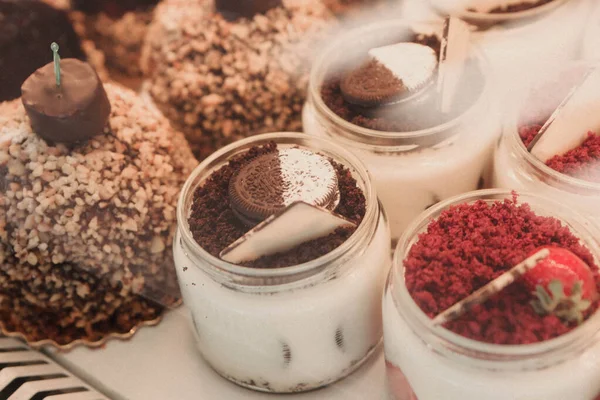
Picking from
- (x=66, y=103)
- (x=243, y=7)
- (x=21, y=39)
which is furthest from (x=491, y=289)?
(x=21, y=39)

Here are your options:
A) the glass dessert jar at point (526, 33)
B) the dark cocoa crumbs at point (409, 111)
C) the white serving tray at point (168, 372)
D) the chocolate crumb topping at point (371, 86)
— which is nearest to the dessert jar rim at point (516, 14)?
the glass dessert jar at point (526, 33)

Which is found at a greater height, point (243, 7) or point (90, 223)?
point (243, 7)

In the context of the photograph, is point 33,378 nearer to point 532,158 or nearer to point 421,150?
point 421,150

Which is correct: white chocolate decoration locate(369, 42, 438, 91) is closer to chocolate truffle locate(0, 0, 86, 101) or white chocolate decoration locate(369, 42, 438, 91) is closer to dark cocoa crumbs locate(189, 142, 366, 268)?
dark cocoa crumbs locate(189, 142, 366, 268)

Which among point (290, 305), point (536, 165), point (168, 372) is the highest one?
point (536, 165)

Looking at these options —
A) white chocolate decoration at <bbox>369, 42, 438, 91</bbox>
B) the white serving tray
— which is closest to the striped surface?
the white serving tray

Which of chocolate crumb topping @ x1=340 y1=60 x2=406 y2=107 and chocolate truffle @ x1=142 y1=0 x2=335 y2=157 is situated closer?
chocolate crumb topping @ x1=340 y1=60 x2=406 y2=107
